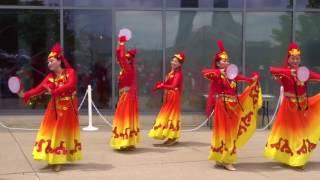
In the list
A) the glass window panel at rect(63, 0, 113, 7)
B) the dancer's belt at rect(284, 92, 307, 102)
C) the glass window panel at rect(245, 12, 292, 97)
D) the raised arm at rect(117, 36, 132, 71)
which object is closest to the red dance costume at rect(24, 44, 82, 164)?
the raised arm at rect(117, 36, 132, 71)

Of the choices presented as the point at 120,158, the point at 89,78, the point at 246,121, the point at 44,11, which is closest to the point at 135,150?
the point at 120,158

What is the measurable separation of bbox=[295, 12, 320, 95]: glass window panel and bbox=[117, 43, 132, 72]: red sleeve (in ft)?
22.6

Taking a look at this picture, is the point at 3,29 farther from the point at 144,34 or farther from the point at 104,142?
the point at 104,142

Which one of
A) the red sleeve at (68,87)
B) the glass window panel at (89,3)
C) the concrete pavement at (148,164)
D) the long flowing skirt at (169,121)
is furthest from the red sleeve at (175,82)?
the glass window panel at (89,3)

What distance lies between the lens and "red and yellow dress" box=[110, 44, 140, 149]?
10156mm

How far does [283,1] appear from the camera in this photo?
50.4 ft

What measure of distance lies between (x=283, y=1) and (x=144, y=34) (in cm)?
393

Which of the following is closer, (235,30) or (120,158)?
(120,158)

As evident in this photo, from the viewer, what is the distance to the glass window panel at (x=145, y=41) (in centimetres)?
1499

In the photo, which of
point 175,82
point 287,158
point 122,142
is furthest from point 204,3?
point 287,158

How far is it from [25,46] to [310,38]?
305 inches

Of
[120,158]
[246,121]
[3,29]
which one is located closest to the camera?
[246,121]

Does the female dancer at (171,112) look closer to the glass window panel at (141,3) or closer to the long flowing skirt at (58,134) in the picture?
the long flowing skirt at (58,134)

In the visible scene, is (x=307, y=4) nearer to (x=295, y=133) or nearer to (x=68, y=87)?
(x=295, y=133)
